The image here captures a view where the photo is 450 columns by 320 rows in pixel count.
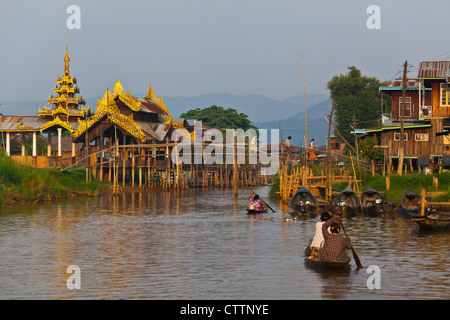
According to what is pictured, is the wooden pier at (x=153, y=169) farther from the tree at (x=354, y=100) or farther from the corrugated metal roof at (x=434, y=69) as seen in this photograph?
the corrugated metal roof at (x=434, y=69)

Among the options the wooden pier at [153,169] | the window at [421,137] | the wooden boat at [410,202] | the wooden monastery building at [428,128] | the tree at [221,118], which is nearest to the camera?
the wooden boat at [410,202]

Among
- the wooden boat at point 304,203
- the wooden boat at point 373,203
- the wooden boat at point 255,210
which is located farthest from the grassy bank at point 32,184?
the wooden boat at point 373,203

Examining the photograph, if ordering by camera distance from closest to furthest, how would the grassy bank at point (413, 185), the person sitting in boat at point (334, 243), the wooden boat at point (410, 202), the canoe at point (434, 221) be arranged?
the person sitting in boat at point (334, 243) < the canoe at point (434, 221) < the wooden boat at point (410, 202) < the grassy bank at point (413, 185)

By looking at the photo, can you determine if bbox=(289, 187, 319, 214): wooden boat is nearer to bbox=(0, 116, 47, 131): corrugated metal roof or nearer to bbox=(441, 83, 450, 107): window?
bbox=(441, 83, 450, 107): window

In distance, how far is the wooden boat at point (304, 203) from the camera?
33.3 m

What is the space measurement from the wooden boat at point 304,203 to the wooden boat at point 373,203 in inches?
104

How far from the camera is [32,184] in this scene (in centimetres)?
4081

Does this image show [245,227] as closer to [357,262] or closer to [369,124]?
[357,262]

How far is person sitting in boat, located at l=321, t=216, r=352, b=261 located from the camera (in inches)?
671

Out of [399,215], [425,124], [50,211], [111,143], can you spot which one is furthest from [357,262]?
[111,143]

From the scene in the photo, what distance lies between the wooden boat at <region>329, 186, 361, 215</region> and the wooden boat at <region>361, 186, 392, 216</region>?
16.6 inches

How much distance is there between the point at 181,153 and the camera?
63.2m

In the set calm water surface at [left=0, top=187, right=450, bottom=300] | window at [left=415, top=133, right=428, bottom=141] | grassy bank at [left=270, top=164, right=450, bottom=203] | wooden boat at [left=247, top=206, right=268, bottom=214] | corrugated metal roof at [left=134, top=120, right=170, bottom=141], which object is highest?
corrugated metal roof at [left=134, top=120, right=170, bottom=141]

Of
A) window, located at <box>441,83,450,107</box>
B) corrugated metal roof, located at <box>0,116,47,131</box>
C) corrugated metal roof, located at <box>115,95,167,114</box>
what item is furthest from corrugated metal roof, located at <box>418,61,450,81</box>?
corrugated metal roof, located at <box>0,116,47,131</box>
